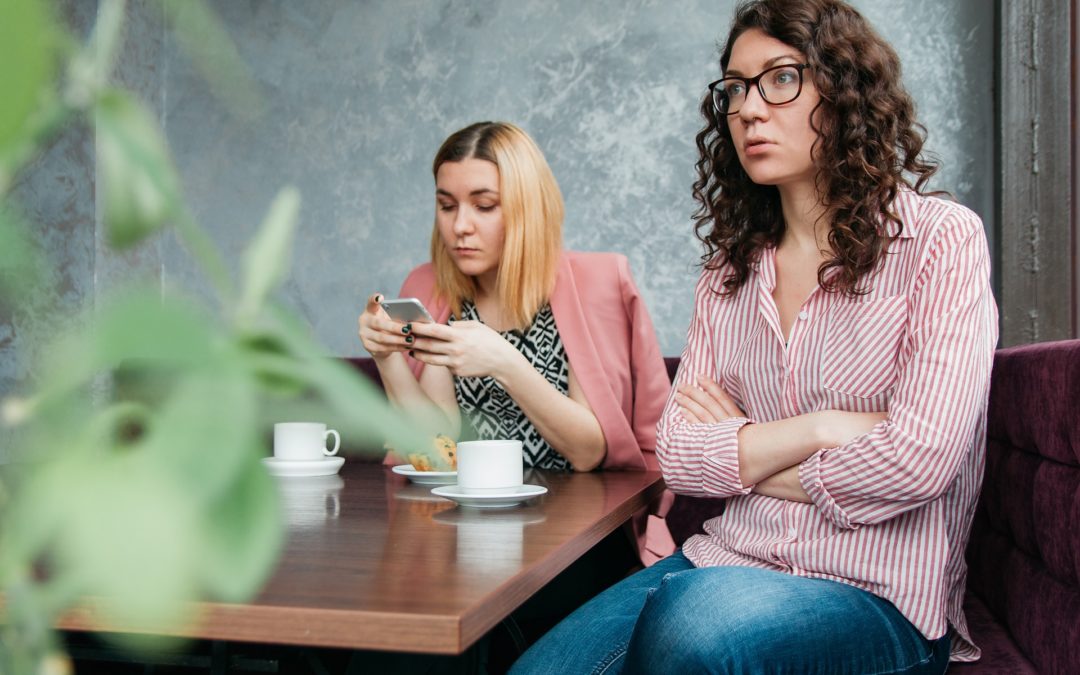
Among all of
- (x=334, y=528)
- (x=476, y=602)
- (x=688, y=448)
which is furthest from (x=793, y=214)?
(x=476, y=602)

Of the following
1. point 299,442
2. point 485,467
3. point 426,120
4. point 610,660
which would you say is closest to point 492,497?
point 485,467

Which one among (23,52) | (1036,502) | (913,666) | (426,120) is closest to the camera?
(23,52)

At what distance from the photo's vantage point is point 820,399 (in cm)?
149

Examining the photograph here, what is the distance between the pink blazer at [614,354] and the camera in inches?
78.9

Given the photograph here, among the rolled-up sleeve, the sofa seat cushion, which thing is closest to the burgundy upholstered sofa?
the sofa seat cushion

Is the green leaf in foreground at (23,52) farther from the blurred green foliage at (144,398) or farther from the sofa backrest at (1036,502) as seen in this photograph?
the sofa backrest at (1036,502)

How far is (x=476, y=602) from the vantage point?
85cm

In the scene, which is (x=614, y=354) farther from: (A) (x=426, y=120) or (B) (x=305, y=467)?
(A) (x=426, y=120)

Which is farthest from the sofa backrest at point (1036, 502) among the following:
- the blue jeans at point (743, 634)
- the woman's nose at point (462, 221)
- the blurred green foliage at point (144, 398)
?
the blurred green foliage at point (144, 398)

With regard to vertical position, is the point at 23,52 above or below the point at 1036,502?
above

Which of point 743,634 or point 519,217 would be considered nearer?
point 743,634

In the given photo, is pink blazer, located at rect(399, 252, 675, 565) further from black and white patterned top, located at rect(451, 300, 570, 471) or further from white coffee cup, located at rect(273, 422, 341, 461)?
white coffee cup, located at rect(273, 422, 341, 461)

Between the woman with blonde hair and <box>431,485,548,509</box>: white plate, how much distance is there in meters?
0.57

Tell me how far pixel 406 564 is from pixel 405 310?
0.88 metres
